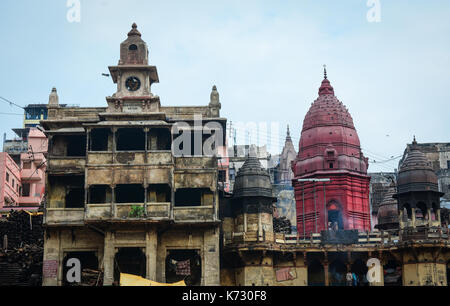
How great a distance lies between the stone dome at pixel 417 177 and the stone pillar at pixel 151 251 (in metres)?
14.8

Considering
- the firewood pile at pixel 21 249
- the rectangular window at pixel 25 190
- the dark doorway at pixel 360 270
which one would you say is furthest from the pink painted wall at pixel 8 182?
the dark doorway at pixel 360 270

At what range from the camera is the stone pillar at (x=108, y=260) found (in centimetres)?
3891

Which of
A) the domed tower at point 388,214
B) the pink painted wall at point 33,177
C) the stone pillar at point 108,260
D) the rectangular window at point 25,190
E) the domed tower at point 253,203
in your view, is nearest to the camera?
the stone pillar at point 108,260

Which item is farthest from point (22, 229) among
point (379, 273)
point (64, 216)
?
point (379, 273)

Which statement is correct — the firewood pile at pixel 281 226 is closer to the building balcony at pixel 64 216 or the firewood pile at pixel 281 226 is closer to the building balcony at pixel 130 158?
the building balcony at pixel 130 158

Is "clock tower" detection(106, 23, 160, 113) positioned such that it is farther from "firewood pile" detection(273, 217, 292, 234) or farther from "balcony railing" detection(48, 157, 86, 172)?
"firewood pile" detection(273, 217, 292, 234)

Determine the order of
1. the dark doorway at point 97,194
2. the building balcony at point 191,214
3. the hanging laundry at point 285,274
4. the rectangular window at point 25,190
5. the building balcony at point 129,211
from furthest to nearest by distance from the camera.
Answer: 1. the rectangular window at point 25,190
2. the hanging laundry at point 285,274
3. the dark doorway at point 97,194
4. the building balcony at point 191,214
5. the building balcony at point 129,211

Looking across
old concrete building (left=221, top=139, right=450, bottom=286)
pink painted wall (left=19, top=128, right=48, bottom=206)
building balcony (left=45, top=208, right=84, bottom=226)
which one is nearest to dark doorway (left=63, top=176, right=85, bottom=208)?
building balcony (left=45, top=208, right=84, bottom=226)

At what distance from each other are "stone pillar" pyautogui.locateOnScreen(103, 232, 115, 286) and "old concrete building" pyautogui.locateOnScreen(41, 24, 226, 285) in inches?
2.1

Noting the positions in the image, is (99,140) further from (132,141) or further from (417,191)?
(417,191)

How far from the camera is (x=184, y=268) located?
41.2 metres

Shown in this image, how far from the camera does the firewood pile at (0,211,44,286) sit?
141 feet
